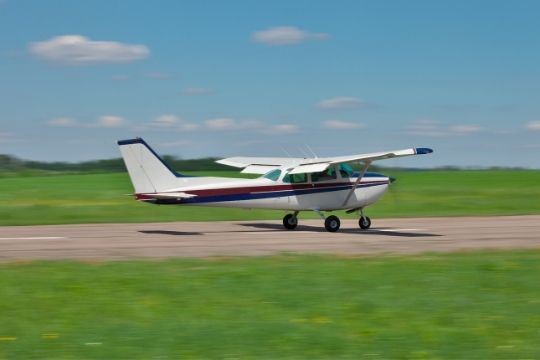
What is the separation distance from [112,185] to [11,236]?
3876 cm

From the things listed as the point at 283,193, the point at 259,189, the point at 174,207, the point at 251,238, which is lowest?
the point at 251,238

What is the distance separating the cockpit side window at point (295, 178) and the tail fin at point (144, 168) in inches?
159

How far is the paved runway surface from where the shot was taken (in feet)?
64.6

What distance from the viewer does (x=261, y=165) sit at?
1250 inches

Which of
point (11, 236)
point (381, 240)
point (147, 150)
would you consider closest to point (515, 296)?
point (381, 240)

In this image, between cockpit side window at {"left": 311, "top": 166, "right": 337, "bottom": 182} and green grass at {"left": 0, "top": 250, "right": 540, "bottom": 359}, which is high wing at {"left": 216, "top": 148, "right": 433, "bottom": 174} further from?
green grass at {"left": 0, "top": 250, "right": 540, "bottom": 359}

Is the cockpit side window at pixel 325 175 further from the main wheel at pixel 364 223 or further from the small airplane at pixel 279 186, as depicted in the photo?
the main wheel at pixel 364 223

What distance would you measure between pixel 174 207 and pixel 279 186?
53.9 feet

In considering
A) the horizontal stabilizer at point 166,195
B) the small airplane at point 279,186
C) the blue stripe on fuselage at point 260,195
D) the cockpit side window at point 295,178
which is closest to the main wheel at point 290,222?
the small airplane at point 279,186

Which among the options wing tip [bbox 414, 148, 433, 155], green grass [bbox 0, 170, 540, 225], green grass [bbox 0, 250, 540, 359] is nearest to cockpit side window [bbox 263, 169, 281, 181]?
wing tip [bbox 414, 148, 433, 155]

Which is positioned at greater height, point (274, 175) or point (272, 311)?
point (274, 175)

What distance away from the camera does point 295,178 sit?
27016mm

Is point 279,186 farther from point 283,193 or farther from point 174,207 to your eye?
point 174,207

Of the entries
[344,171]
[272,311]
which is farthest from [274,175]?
[272,311]
